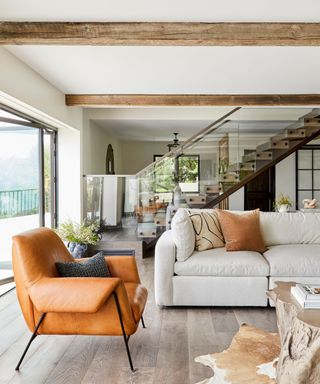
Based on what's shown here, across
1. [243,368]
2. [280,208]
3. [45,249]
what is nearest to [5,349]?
[45,249]

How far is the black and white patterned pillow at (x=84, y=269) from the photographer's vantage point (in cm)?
269

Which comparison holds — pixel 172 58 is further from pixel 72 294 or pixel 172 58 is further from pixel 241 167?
pixel 241 167

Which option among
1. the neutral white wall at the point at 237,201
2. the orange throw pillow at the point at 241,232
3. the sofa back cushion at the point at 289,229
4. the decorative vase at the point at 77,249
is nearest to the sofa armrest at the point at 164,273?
the orange throw pillow at the point at 241,232

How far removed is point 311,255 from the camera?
12.0 ft

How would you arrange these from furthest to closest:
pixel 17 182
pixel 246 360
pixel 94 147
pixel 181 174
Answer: pixel 94 147 → pixel 181 174 → pixel 17 182 → pixel 246 360

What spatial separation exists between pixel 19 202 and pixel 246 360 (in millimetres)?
3505

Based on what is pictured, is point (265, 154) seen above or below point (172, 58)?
below

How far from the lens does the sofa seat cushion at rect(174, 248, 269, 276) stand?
3.62 m

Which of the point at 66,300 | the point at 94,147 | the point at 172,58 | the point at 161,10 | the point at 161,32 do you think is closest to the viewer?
the point at 66,300

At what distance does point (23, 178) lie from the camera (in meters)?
5.01

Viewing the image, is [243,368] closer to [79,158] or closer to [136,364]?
[136,364]

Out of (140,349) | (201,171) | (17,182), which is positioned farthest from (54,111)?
(140,349)

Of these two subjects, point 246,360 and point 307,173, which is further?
point 307,173

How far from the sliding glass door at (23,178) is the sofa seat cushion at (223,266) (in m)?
2.26
